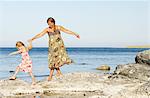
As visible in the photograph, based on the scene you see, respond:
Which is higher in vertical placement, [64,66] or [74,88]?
[74,88]

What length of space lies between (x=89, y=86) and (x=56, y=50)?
2014 mm

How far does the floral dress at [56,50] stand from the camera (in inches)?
583

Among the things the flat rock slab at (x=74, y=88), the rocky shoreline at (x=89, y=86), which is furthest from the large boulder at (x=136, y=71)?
the flat rock slab at (x=74, y=88)

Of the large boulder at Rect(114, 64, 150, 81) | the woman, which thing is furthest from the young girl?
the large boulder at Rect(114, 64, 150, 81)

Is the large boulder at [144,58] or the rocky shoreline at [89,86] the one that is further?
the large boulder at [144,58]

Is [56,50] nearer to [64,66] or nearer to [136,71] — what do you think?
[136,71]

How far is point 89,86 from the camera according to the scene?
45.4 feet

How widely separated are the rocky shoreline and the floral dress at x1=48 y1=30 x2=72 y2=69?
0.64 m

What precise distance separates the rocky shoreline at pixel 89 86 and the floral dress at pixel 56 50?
0.64 meters

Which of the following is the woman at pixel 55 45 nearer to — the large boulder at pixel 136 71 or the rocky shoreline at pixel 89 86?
the rocky shoreline at pixel 89 86

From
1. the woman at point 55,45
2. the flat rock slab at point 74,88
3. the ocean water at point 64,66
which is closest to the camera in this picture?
the flat rock slab at point 74,88

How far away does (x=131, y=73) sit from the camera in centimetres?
1620

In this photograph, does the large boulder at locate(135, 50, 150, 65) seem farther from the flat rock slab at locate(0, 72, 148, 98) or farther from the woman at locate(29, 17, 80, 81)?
the woman at locate(29, 17, 80, 81)

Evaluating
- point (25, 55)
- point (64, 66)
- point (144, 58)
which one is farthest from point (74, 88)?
point (64, 66)
